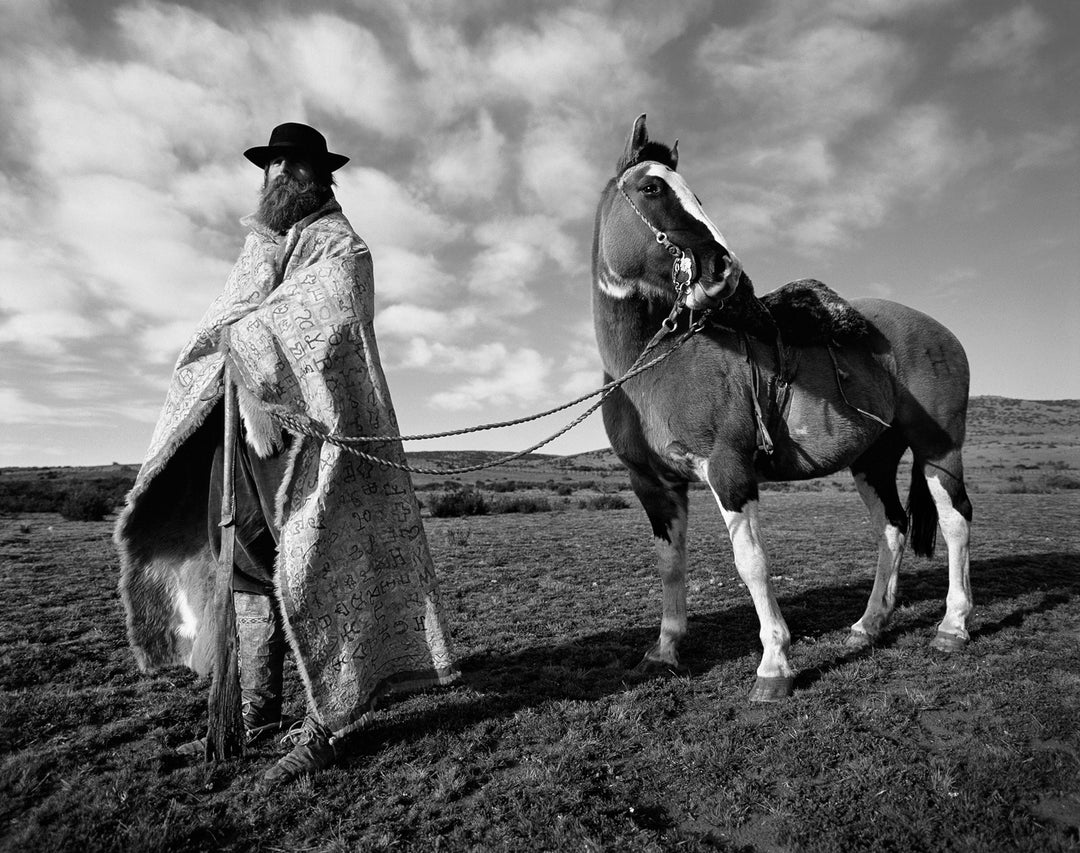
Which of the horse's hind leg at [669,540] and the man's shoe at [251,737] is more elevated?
Result: the horse's hind leg at [669,540]

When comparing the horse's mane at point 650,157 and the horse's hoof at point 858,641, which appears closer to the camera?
the horse's mane at point 650,157

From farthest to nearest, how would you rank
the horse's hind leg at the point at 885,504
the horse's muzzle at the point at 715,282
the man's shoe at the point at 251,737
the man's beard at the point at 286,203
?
the horse's hind leg at the point at 885,504, the horse's muzzle at the point at 715,282, the man's beard at the point at 286,203, the man's shoe at the point at 251,737

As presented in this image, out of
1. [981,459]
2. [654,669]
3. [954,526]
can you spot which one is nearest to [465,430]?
[654,669]

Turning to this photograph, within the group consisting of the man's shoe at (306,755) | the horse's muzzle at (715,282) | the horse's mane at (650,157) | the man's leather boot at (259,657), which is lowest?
the man's shoe at (306,755)

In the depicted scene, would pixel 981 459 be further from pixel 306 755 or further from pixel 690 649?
pixel 306 755

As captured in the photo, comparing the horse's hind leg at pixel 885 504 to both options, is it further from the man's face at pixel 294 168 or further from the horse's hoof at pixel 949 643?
the man's face at pixel 294 168

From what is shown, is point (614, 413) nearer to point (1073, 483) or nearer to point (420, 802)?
point (420, 802)

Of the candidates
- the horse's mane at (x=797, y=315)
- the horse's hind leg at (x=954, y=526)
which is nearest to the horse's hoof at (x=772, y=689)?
the horse's hind leg at (x=954, y=526)

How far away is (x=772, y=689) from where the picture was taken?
3.79 m

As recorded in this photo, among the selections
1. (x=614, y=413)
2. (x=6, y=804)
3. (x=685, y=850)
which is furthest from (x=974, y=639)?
(x=6, y=804)

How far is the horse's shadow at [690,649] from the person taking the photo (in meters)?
3.79

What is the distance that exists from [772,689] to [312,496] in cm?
314

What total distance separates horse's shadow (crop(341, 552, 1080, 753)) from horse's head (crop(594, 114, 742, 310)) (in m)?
2.84

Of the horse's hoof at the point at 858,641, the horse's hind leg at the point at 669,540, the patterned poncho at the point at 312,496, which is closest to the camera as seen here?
the patterned poncho at the point at 312,496
